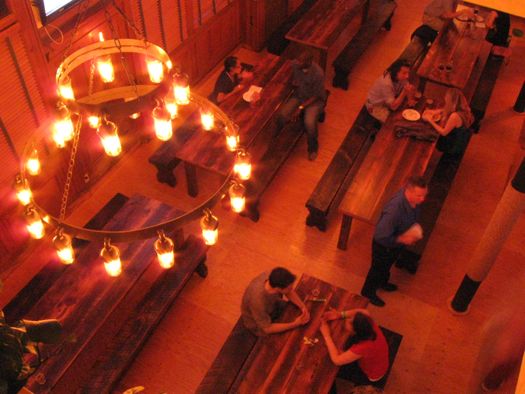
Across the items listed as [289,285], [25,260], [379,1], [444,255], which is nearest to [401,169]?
[444,255]

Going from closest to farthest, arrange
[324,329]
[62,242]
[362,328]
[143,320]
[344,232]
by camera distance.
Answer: [62,242] → [362,328] → [324,329] → [143,320] → [344,232]

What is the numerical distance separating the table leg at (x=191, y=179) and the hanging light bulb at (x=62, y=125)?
9.00 feet

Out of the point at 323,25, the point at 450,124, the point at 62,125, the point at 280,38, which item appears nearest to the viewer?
the point at 62,125

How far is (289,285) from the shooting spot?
4785 mm

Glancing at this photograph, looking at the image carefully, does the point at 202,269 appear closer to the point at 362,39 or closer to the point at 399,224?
the point at 399,224

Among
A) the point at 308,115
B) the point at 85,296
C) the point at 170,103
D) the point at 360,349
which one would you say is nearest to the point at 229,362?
the point at 360,349

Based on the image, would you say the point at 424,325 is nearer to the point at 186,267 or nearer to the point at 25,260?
the point at 186,267

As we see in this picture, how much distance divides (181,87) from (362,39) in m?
6.16

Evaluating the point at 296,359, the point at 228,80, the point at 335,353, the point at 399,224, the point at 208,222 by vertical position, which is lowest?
the point at 296,359

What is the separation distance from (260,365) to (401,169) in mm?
2902

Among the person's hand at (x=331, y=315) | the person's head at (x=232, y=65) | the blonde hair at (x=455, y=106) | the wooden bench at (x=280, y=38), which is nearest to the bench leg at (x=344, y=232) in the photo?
the person's hand at (x=331, y=315)

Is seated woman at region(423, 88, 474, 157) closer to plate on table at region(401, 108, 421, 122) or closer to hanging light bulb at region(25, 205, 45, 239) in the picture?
plate on table at region(401, 108, 421, 122)

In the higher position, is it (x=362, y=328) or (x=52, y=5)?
(x=52, y=5)

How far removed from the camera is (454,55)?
8.09 m
